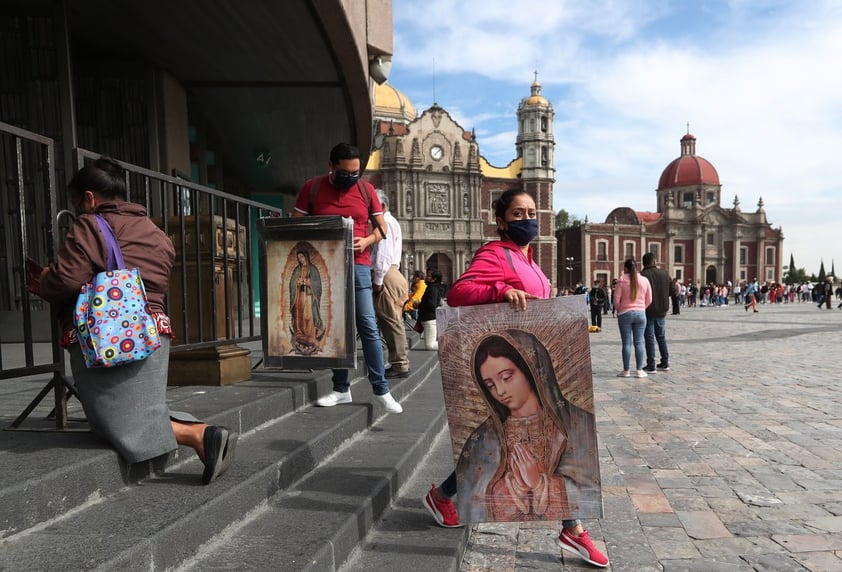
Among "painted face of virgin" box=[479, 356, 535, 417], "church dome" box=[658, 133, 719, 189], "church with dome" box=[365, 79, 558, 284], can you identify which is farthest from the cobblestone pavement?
"church dome" box=[658, 133, 719, 189]

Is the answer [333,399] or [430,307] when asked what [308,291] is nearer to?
[333,399]

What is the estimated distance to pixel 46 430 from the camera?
272cm

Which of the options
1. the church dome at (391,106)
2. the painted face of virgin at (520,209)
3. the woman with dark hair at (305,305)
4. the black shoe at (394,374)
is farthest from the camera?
the church dome at (391,106)

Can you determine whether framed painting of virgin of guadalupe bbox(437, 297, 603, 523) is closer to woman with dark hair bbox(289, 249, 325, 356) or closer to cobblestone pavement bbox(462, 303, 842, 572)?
cobblestone pavement bbox(462, 303, 842, 572)

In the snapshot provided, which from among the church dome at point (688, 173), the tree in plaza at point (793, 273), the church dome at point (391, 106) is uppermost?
the church dome at point (391, 106)

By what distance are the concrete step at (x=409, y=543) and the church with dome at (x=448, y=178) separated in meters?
48.0

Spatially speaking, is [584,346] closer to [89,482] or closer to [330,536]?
[330,536]

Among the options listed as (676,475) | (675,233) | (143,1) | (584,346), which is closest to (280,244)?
(584,346)

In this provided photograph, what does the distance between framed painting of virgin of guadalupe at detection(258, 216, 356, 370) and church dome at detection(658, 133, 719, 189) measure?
78.8 metres

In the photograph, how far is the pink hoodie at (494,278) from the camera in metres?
2.52

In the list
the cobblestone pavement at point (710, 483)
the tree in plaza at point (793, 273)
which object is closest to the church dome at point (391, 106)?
the cobblestone pavement at point (710, 483)

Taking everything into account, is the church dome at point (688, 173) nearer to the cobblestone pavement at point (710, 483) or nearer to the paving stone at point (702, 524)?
the cobblestone pavement at point (710, 483)

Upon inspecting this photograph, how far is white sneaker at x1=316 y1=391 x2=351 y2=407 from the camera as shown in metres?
4.18

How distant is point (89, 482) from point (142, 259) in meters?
0.90
